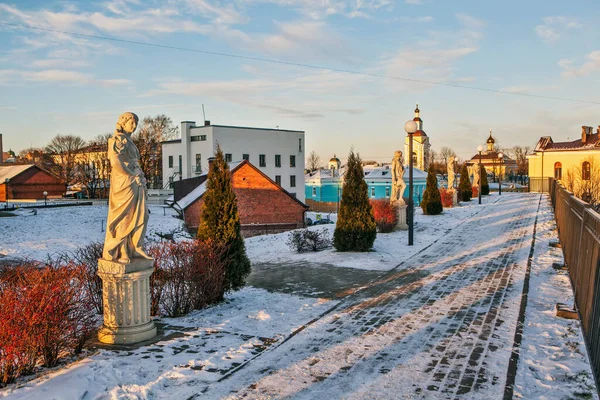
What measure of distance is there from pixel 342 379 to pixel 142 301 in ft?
9.52

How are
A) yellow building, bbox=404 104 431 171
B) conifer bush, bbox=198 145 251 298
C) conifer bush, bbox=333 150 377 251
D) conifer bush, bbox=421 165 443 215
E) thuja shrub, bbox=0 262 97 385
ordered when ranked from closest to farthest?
thuja shrub, bbox=0 262 97 385 < conifer bush, bbox=198 145 251 298 < conifer bush, bbox=333 150 377 251 < conifer bush, bbox=421 165 443 215 < yellow building, bbox=404 104 431 171

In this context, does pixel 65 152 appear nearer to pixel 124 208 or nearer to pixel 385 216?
pixel 385 216

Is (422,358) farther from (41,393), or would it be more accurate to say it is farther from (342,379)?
(41,393)

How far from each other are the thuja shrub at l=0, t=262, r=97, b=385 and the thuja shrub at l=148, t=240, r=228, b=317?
169 centimetres

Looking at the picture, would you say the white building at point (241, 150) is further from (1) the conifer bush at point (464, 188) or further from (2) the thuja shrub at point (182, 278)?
(2) the thuja shrub at point (182, 278)

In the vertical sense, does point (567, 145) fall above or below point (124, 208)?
above

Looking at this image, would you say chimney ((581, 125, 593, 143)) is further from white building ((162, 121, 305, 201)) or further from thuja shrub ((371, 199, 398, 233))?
thuja shrub ((371, 199, 398, 233))

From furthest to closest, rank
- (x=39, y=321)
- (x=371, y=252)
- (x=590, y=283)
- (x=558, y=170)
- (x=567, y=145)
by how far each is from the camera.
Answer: (x=567, y=145) < (x=558, y=170) < (x=371, y=252) < (x=590, y=283) < (x=39, y=321)

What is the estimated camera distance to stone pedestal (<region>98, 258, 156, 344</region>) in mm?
6121

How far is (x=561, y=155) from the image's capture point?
48.0 m

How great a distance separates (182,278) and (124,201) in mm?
1897

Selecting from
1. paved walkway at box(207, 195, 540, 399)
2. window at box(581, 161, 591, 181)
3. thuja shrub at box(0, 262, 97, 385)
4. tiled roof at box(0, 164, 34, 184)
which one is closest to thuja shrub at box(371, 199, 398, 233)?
paved walkway at box(207, 195, 540, 399)

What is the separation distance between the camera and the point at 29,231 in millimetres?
23141

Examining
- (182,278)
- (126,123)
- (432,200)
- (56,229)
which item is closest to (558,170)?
(432,200)
